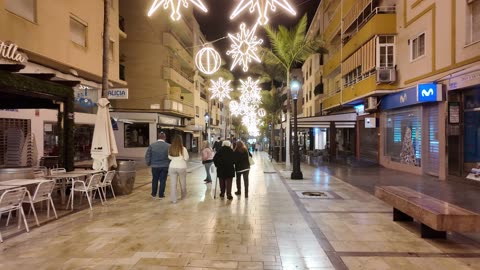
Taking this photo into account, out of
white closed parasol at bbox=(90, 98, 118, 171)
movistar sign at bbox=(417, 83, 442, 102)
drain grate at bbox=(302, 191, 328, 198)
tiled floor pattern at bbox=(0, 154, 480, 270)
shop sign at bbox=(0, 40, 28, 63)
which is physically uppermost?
shop sign at bbox=(0, 40, 28, 63)

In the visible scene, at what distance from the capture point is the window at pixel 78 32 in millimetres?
17016

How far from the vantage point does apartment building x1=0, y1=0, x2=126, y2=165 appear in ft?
41.7

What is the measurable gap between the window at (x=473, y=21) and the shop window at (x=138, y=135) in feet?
86.4

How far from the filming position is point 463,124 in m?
14.7

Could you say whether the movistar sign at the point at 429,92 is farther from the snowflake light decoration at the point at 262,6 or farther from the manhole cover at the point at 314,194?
the snowflake light decoration at the point at 262,6

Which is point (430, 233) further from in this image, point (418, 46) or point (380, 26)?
point (380, 26)

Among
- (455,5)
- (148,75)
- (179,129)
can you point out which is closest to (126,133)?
(148,75)

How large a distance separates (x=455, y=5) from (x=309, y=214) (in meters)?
10.8

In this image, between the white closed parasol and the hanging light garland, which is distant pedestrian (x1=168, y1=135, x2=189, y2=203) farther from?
the hanging light garland

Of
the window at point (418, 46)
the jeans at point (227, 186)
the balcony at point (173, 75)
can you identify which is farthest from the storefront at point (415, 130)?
the balcony at point (173, 75)

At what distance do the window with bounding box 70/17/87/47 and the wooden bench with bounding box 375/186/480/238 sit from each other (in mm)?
A: 14719

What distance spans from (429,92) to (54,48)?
14982 millimetres

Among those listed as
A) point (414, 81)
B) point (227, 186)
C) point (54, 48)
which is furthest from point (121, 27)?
point (227, 186)

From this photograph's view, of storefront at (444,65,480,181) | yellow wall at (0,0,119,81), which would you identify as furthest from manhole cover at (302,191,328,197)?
yellow wall at (0,0,119,81)
